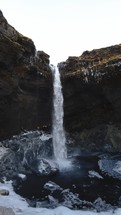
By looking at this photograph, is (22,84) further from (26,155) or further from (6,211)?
(6,211)

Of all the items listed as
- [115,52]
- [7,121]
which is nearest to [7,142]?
[7,121]

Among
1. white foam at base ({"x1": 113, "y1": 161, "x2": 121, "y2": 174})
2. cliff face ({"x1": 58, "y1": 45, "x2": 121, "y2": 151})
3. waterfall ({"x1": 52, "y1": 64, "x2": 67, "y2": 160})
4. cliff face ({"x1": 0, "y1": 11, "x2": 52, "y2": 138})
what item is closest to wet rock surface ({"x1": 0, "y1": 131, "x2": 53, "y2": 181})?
waterfall ({"x1": 52, "y1": 64, "x2": 67, "y2": 160})

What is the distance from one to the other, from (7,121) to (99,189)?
566 inches

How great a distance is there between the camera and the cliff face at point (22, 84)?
28656 millimetres

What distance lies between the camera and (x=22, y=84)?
104 feet

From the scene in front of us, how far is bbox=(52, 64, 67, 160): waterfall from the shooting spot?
3434 cm

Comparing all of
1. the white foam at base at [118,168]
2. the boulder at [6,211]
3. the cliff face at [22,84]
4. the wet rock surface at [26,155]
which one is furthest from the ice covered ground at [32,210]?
the cliff face at [22,84]

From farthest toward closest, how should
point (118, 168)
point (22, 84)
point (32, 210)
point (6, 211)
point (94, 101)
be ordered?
point (94, 101) → point (22, 84) → point (118, 168) → point (32, 210) → point (6, 211)

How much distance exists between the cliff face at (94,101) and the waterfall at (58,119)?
68cm

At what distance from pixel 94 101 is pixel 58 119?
16.7 ft

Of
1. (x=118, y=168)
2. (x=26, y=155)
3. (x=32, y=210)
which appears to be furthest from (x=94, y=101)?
(x=32, y=210)

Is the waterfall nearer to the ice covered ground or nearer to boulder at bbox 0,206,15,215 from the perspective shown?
the ice covered ground

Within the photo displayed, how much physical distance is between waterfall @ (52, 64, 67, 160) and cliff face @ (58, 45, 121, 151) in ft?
2.23

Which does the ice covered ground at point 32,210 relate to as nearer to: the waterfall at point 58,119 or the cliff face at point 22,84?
the cliff face at point 22,84
